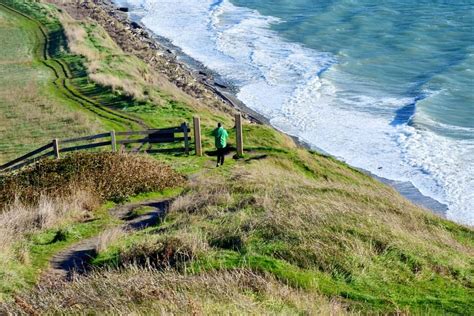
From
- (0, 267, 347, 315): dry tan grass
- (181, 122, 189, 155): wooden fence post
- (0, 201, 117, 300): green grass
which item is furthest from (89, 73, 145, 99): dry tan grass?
(0, 267, 347, 315): dry tan grass

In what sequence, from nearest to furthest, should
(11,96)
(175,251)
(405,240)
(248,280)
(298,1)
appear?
(248,280)
(175,251)
(405,240)
(11,96)
(298,1)

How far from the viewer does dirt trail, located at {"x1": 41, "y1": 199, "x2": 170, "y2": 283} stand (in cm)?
1356

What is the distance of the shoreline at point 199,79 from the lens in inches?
1207

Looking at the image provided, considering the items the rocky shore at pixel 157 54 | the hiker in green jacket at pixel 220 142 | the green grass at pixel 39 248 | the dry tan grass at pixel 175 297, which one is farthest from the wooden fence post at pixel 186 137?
the rocky shore at pixel 157 54

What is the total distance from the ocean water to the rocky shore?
1.58 metres

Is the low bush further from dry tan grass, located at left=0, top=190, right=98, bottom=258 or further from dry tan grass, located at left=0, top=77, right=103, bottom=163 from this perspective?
dry tan grass, located at left=0, top=77, right=103, bottom=163

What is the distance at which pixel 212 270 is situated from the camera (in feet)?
37.8

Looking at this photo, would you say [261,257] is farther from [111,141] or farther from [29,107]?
[29,107]

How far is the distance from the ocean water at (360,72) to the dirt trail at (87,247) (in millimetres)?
14135

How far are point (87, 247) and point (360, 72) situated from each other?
39.1 metres

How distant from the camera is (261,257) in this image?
40.0 ft

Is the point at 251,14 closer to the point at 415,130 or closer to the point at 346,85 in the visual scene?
the point at 346,85

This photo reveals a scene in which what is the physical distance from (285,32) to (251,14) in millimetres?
10823

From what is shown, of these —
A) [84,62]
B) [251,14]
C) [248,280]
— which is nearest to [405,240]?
[248,280]
